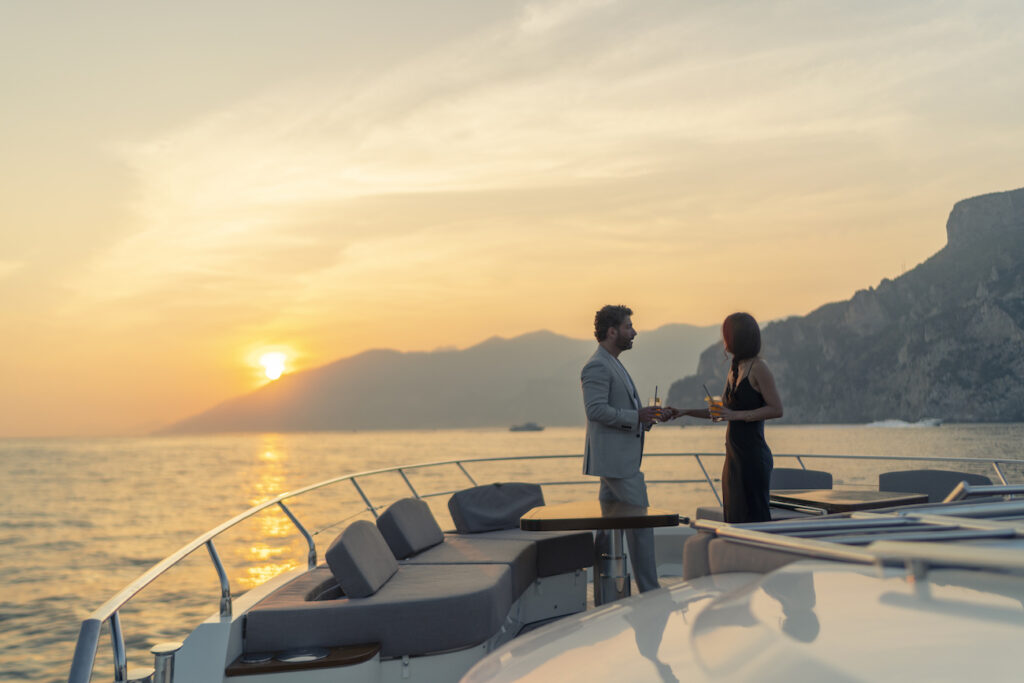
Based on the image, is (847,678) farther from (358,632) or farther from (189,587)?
(189,587)

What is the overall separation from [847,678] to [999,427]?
9746cm

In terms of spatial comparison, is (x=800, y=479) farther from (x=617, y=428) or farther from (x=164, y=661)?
(x=164, y=661)

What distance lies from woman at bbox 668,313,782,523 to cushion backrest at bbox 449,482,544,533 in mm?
2280

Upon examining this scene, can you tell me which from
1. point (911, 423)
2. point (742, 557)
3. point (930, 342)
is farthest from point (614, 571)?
point (911, 423)

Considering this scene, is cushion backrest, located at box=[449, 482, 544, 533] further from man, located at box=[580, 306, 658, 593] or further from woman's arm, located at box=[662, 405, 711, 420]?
woman's arm, located at box=[662, 405, 711, 420]

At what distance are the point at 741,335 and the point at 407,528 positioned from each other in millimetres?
2166

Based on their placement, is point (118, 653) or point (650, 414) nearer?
point (118, 653)

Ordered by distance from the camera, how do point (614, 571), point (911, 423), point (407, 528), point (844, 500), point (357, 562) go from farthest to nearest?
point (911, 423) < point (407, 528) < point (614, 571) < point (844, 500) < point (357, 562)

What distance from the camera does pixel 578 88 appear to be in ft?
25.7

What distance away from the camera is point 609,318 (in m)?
4.36

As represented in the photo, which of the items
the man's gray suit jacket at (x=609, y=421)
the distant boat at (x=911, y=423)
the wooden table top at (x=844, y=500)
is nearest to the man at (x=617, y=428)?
the man's gray suit jacket at (x=609, y=421)

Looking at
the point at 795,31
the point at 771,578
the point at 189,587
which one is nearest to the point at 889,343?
the point at 189,587

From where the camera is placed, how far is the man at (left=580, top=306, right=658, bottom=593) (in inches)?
165

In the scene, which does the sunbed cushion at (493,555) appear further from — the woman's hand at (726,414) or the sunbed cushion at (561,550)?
the woman's hand at (726,414)
